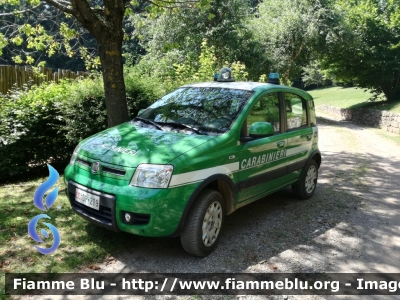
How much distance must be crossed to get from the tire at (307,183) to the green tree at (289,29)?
15.3 metres

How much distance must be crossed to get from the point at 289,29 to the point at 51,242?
19366mm

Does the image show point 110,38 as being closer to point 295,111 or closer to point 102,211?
point 295,111

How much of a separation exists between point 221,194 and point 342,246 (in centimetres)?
169

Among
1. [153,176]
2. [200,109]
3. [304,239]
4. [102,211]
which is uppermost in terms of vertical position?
[200,109]

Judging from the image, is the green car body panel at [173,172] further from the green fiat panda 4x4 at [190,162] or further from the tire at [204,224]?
the tire at [204,224]

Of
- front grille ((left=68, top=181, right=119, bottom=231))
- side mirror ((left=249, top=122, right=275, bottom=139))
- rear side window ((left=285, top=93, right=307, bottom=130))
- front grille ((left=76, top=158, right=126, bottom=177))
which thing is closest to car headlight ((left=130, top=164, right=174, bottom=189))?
front grille ((left=76, top=158, right=126, bottom=177))

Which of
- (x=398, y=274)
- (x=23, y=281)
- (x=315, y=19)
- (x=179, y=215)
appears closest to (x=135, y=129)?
(x=179, y=215)

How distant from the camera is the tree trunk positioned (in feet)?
20.0

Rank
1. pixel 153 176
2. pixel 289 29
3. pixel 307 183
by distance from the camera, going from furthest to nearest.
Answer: pixel 289 29 < pixel 307 183 < pixel 153 176

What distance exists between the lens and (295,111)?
225 inches

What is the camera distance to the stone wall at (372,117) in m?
16.5

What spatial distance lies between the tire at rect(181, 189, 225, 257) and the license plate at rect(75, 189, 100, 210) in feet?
3.13

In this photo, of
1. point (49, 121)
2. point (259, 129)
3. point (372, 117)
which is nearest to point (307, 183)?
point (259, 129)

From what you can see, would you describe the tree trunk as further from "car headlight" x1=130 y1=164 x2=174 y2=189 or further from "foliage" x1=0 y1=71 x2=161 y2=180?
"car headlight" x1=130 y1=164 x2=174 y2=189
